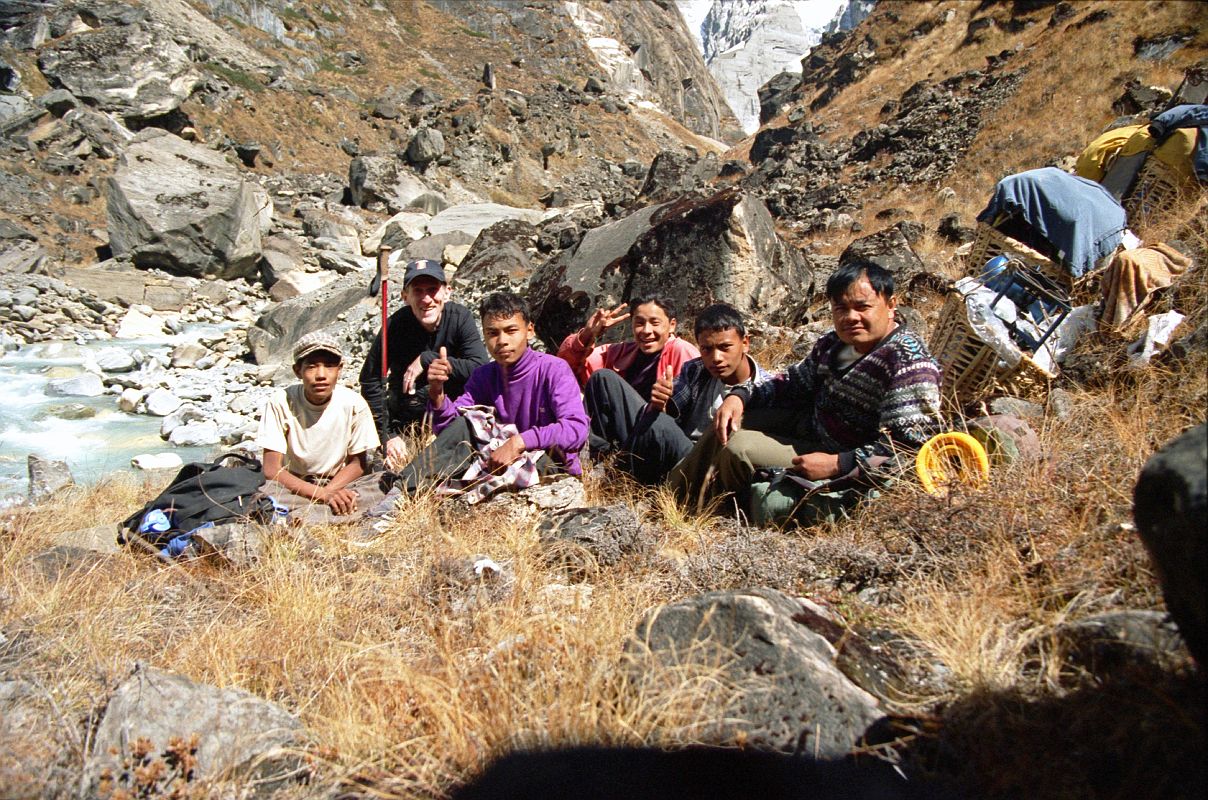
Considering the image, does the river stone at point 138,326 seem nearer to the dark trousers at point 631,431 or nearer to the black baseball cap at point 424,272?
the black baseball cap at point 424,272

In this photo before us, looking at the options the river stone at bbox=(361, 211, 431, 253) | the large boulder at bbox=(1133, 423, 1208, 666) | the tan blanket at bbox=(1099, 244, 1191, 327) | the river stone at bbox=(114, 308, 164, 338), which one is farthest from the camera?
the river stone at bbox=(361, 211, 431, 253)

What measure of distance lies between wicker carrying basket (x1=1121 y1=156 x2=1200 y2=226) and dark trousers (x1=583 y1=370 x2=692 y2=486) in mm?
3507

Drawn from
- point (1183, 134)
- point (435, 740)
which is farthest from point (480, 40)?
point (435, 740)

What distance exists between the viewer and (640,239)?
20.3ft

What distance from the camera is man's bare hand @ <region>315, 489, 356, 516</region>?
3.54m

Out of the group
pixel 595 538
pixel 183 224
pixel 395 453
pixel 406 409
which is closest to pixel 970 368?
pixel 595 538

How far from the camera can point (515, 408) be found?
374 cm

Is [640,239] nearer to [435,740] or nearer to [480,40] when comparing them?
[435,740]

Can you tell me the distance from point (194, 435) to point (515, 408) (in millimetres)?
5210

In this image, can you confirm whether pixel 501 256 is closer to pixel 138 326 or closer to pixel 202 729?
pixel 138 326

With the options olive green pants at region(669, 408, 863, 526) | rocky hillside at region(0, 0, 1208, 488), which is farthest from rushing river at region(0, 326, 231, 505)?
olive green pants at region(669, 408, 863, 526)

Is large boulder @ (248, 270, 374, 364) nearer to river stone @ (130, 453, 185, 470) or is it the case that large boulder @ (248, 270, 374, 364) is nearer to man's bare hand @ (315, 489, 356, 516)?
river stone @ (130, 453, 185, 470)

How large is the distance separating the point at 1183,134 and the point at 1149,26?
10.9 m

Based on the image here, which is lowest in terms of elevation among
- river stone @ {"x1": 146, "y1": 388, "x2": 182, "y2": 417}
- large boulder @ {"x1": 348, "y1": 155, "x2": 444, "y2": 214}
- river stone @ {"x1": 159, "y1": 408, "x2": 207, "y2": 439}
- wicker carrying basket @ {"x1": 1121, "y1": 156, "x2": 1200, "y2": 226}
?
large boulder @ {"x1": 348, "y1": 155, "x2": 444, "y2": 214}
